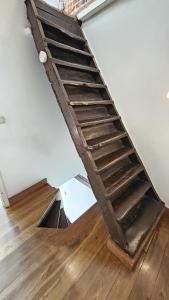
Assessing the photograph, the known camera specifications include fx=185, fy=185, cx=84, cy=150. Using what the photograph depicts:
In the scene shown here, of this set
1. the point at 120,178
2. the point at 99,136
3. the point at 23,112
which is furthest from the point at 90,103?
the point at 23,112

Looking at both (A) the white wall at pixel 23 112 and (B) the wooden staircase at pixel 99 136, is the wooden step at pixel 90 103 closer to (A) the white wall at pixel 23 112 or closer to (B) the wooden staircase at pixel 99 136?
(B) the wooden staircase at pixel 99 136

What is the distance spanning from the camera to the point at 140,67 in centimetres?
178

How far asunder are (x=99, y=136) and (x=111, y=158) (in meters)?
0.25

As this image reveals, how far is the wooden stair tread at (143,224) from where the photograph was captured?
1.45 m

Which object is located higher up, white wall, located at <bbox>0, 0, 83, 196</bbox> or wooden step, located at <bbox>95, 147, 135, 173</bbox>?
white wall, located at <bbox>0, 0, 83, 196</bbox>

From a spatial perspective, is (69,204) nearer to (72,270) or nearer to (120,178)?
(120,178)

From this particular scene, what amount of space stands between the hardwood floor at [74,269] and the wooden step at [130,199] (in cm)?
30

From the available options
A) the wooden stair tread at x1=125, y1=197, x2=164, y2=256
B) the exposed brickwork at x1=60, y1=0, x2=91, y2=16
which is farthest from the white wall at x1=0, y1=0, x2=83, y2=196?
the wooden stair tread at x1=125, y1=197, x2=164, y2=256

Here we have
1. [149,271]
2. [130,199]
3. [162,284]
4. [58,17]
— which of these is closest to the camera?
Answer: [162,284]

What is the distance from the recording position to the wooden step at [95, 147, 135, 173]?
63.5 inches

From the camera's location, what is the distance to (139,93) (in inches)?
72.8

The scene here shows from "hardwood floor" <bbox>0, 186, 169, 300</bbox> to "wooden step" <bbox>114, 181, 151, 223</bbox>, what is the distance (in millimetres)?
298

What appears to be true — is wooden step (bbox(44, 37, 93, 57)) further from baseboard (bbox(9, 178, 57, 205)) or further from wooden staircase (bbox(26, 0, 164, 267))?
baseboard (bbox(9, 178, 57, 205))

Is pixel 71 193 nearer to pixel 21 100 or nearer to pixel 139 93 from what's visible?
pixel 21 100
